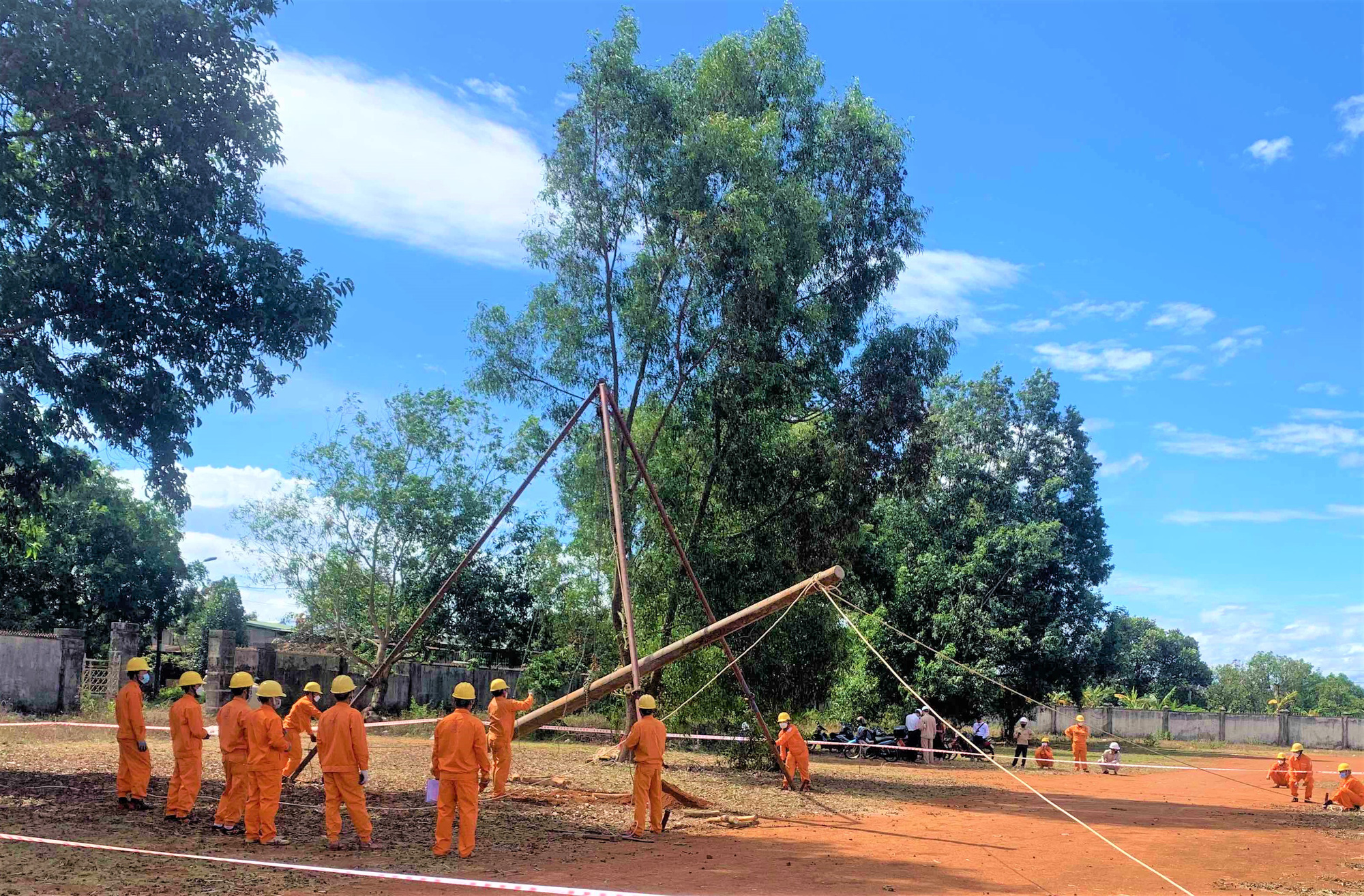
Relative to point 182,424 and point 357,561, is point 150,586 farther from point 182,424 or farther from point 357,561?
point 182,424

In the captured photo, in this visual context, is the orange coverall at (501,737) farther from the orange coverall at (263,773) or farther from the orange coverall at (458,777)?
the orange coverall at (263,773)

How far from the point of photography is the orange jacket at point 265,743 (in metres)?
10.8

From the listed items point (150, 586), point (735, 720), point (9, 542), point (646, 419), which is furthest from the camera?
point (150, 586)

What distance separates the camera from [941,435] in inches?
1537

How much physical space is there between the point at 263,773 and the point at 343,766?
35.5 inches

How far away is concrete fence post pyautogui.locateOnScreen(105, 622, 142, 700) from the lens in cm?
2556

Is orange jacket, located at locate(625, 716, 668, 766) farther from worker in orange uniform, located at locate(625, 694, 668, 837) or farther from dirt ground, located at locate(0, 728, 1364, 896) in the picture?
dirt ground, located at locate(0, 728, 1364, 896)

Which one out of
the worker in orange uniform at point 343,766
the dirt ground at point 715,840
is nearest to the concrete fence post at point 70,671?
the dirt ground at point 715,840

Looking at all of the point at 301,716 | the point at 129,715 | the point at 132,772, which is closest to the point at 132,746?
the point at 132,772

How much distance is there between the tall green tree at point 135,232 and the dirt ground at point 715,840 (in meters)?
5.23

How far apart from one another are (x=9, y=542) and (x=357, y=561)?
15.9 meters

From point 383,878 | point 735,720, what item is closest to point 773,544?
point 735,720

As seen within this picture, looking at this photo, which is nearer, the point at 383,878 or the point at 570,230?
the point at 383,878

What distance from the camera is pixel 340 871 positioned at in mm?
8734
